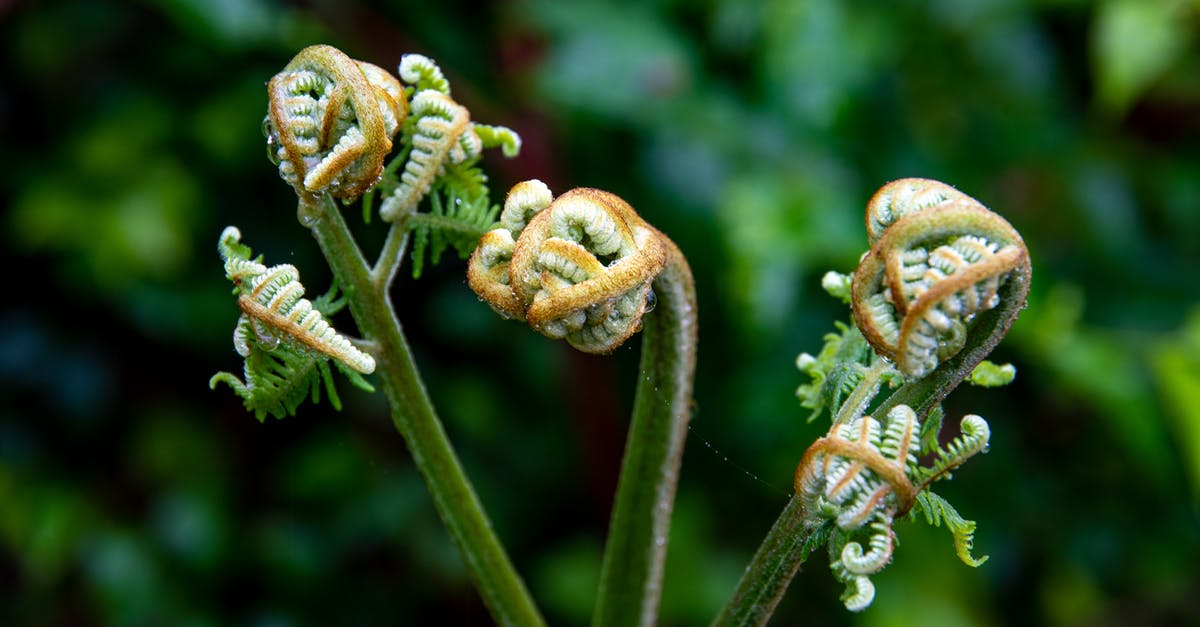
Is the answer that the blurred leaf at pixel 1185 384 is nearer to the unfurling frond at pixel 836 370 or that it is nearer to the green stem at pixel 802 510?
the unfurling frond at pixel 836 370

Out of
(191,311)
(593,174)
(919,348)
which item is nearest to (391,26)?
(593,174)

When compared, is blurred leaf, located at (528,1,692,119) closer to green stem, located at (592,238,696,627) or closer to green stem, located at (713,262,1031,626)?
green stem, located at (592,238,696,627)

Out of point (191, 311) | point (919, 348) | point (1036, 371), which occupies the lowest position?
point (191, 311)

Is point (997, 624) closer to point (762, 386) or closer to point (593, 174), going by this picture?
point (762, 386)

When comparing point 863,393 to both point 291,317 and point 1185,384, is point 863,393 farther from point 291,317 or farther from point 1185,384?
point 1185,384

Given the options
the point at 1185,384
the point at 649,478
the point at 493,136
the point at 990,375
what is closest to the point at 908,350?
the point at 990,375

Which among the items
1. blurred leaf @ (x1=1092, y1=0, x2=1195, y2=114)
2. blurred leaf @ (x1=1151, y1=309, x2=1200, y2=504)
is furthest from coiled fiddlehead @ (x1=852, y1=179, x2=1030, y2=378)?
blurred leaf @ (x1=1092, y1=0, x2=1195, y2=114)

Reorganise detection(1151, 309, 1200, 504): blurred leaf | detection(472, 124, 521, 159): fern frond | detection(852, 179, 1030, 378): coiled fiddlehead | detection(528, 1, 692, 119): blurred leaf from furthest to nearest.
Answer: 1. detection(528, 1, 692, 119): blurred leaf
2. detection(1151, 309, 1200, 504): blurred leaf
3. detection(472, 124, 521, 159): fern frond
4. detection(852, 179, 1030, 378): coiled fiddlehead
